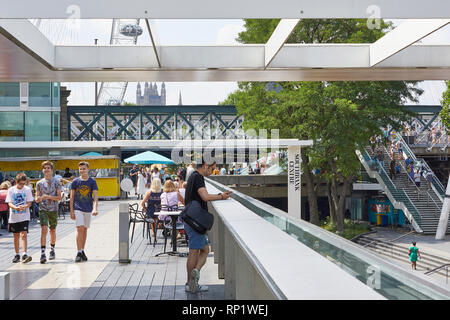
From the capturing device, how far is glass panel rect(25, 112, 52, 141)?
136 ft

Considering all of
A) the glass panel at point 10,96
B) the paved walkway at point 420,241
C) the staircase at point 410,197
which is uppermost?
the glass panel at point 10,96

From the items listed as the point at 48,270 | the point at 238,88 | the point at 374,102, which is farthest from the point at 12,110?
the point at 48,270

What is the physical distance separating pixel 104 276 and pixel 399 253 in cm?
2599

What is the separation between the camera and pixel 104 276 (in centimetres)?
844

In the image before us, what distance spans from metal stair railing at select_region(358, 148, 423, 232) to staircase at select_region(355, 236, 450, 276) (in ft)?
10.6

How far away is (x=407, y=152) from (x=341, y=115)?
12461 millimetres

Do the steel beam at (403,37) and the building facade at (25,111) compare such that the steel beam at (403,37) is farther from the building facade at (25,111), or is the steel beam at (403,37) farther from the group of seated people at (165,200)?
the building facade at (25,111)

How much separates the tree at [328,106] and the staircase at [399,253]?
4.98 m

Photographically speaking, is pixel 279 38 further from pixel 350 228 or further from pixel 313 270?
pixel 350 228

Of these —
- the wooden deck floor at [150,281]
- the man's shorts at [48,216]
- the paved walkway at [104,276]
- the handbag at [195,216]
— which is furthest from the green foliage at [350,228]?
the handbag at [195,216]

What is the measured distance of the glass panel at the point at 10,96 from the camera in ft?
136

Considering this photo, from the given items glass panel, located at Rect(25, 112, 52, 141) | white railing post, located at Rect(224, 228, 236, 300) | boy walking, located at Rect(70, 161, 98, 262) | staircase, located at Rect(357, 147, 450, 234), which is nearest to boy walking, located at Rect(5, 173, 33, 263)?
boy walking, located at Rect(70, 161, 98, 262)

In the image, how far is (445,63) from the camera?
8.77 metres

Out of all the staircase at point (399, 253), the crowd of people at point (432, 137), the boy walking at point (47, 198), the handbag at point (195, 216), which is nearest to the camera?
the handbag at point (195, 216)
